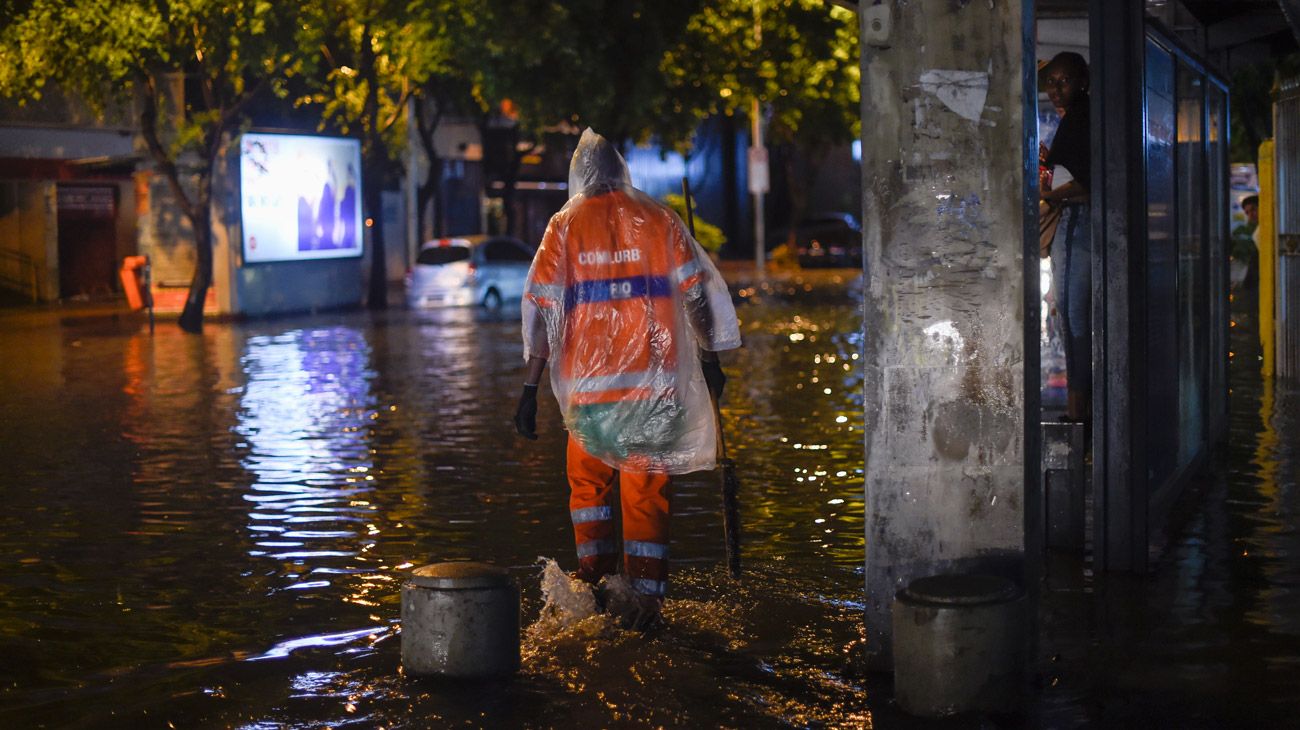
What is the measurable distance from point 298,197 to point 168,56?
238 inches

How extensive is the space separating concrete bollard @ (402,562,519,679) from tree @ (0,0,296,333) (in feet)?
67.9

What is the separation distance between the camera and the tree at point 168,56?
25417 millimetres

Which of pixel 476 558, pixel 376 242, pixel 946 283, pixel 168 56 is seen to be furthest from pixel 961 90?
pixel 376 242

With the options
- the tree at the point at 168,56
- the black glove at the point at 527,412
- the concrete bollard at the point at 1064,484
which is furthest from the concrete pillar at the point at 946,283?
the tree at the point at 168,56

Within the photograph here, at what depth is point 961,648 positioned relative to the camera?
17.7 ft

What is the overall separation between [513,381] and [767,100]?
1839 cm

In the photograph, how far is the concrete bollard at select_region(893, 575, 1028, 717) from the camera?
5.40 m

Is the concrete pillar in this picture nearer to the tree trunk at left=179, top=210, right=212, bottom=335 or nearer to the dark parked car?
the tree trunk at left=179, top=210, right=212, bottom=335

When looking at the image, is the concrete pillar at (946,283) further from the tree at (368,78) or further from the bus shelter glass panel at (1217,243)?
the tree at (368,78)

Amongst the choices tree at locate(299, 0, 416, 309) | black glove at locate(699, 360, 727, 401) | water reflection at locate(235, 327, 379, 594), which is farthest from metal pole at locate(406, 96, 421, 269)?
black glove at locate(699, 360, 727, 401)

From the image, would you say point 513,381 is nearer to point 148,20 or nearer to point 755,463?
point 755,463

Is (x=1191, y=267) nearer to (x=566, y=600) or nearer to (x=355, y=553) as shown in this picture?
(x=566, y=600)

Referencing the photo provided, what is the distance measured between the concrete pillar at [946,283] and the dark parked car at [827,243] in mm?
45603

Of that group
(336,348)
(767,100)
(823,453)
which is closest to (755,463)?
(823,453)
